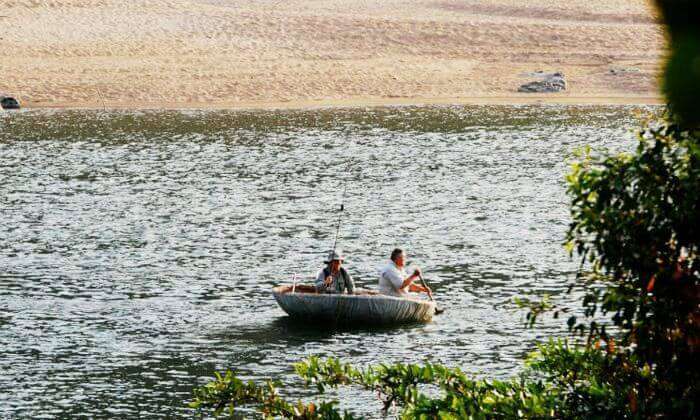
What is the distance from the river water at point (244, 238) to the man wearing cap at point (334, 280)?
830mm

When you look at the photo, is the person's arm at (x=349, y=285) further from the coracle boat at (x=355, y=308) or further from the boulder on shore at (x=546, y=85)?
the boulder on shore at (x=546, y=85)

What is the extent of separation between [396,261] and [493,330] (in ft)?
7.90

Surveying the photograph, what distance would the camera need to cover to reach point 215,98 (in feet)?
212

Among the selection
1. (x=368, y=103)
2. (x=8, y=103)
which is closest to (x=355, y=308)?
(x=368, y=103)

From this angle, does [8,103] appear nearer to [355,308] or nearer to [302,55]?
[302,55]

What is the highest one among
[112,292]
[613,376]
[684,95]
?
[684,95]

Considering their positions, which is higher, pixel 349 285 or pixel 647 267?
pixel 647 267

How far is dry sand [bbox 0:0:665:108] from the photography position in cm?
6544

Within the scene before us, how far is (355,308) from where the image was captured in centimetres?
2161

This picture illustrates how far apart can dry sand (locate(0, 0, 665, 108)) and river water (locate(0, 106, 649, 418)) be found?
18.7 ft

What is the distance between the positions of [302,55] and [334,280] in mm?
52440

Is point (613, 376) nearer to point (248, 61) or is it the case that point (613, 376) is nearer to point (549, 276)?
point (549, 276)

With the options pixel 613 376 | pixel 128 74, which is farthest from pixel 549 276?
pixel 128 74

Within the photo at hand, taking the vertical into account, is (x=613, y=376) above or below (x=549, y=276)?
above
